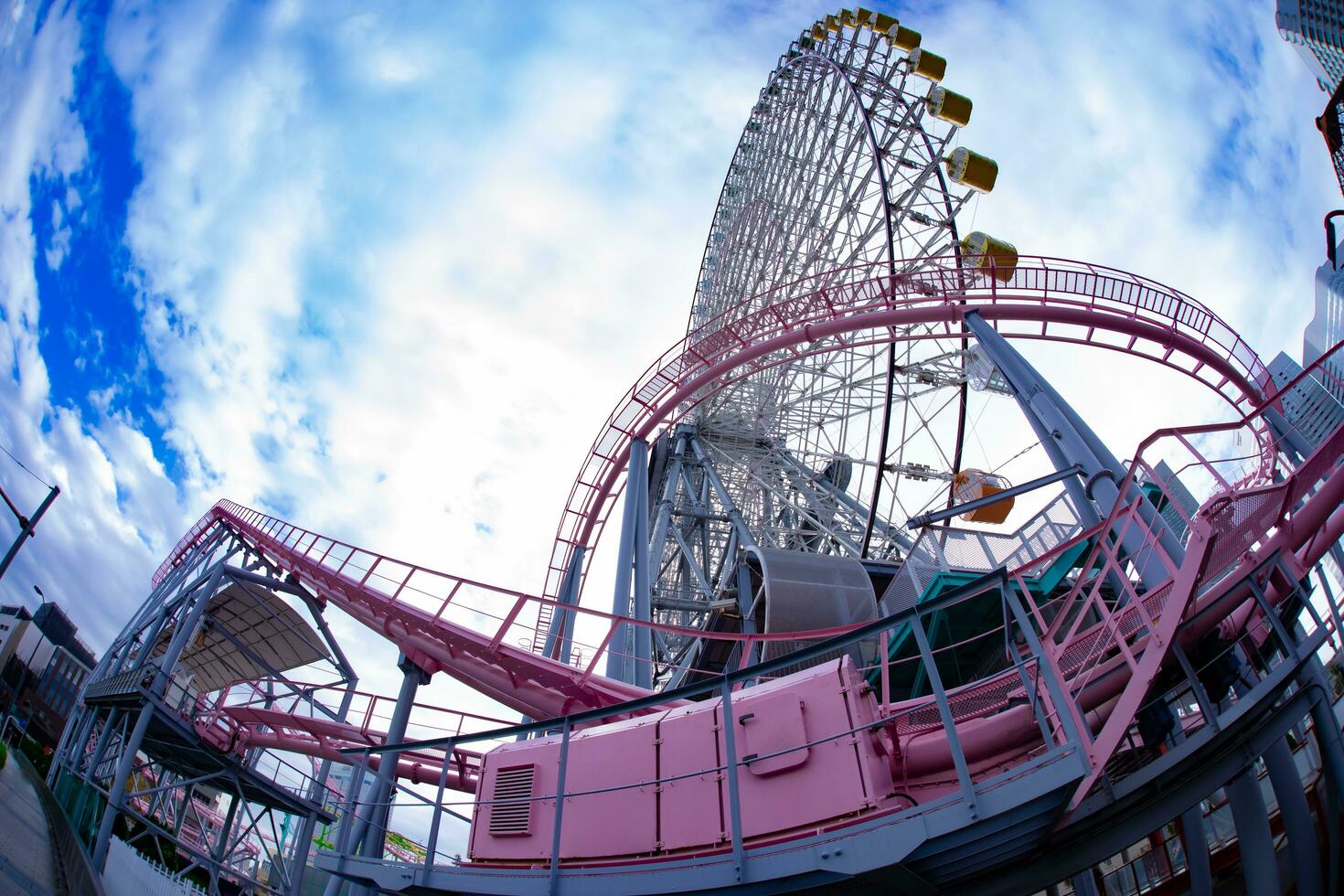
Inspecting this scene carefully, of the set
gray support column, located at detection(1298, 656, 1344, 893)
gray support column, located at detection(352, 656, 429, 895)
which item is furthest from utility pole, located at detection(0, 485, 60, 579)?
gray support column, located at detection(1298, 656, 1344, 893)

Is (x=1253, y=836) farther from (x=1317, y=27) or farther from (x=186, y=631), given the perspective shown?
(x=1317, y=27)

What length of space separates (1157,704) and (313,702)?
46.7ft

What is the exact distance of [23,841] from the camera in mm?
11742

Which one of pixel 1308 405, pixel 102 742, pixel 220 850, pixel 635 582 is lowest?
pixel 220 850

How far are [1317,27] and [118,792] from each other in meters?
31.5

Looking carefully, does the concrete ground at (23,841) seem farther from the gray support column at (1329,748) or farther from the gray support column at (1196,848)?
the gray support column at (1329,748)

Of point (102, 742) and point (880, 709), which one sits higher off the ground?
point (102, 742)

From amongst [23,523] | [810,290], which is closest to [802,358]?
[810,290]

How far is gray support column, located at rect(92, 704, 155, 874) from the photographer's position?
10.7 meters

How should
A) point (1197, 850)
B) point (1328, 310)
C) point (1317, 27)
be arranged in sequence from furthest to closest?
point (1317, 27), point (1328, 310), point (1197, 850)

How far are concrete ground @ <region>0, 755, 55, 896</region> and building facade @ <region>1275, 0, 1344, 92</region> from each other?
100.0ft

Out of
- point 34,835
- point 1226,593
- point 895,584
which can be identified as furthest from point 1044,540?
point 34,835

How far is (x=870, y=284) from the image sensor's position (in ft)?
42.7

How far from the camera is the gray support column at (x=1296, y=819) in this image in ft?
16.3
